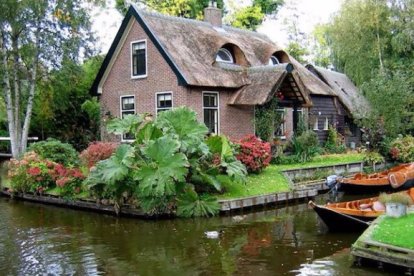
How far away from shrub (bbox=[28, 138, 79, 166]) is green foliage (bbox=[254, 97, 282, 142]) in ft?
27.6

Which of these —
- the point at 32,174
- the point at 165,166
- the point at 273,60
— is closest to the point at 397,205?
the point at 165,166

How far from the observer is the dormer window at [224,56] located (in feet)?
84.5

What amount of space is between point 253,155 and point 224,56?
862cm

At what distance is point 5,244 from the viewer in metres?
12.6

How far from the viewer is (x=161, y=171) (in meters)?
14.5

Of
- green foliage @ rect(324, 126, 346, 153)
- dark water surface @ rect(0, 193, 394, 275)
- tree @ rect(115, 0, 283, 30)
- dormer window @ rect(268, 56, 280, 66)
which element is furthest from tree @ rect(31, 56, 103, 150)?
green foliage @ rect(324, 126, 346, 153)

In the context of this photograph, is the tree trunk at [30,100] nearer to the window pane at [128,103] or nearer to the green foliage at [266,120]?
the window pane at [128,103]

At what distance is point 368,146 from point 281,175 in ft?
23.7

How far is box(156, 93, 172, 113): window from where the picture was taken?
2401 centimetres

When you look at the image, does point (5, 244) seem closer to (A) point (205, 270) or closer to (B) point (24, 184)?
(A) point (205, 270)

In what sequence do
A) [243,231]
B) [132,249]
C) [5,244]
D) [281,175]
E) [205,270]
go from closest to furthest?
[205,270] → [132,249] → [5,244] → [243,231] → [281,175]

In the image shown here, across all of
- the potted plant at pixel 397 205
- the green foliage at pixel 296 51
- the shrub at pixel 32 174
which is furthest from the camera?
the green foliage at pixel 296 51

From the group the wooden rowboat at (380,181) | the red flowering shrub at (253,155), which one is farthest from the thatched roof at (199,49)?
the wooden rowboat at (380,181)

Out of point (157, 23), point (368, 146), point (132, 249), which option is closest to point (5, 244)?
point (132, 249)
